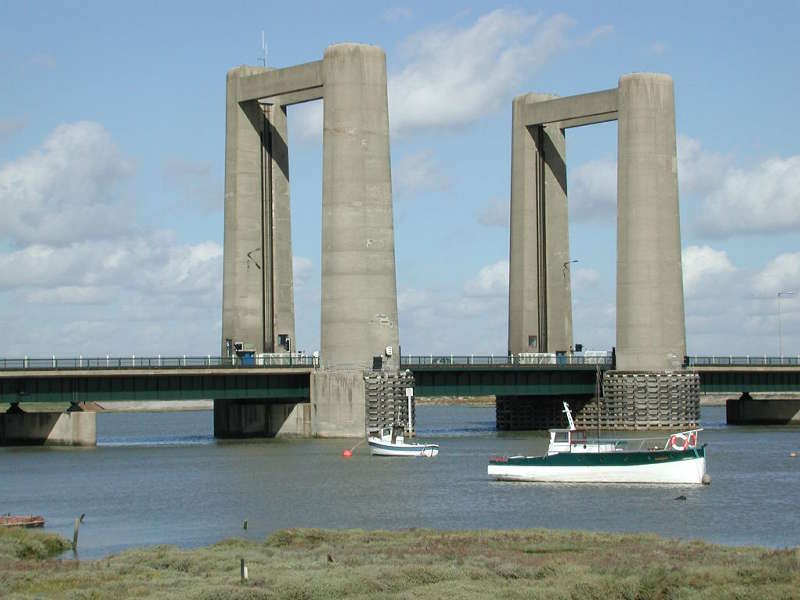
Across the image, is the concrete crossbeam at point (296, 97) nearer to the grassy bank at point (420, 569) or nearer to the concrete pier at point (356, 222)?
the concrete pier at point (356, 222)

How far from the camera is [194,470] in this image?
104 metres

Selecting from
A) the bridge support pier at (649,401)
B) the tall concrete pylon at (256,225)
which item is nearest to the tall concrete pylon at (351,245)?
the tall concrete pylon at (256,225)

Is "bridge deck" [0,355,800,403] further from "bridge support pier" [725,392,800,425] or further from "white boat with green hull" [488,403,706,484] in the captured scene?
"white boat with green hull" [488,403,706,484]

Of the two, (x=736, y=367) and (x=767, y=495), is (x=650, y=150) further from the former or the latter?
(x=767, y=495)

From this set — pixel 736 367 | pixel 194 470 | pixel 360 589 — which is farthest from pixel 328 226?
pixel 360 589

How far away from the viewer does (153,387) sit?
126 meters

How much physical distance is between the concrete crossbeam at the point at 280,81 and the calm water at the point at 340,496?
31094mm

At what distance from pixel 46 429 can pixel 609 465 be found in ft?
167

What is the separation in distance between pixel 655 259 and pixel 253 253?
115 ft

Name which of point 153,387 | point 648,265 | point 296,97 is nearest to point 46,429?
point 153,387

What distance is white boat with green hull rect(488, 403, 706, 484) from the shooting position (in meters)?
90.2

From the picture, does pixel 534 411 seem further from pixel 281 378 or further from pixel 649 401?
pixel 281 378

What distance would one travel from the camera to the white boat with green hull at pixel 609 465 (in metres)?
90.2

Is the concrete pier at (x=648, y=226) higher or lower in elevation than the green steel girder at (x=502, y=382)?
higher
